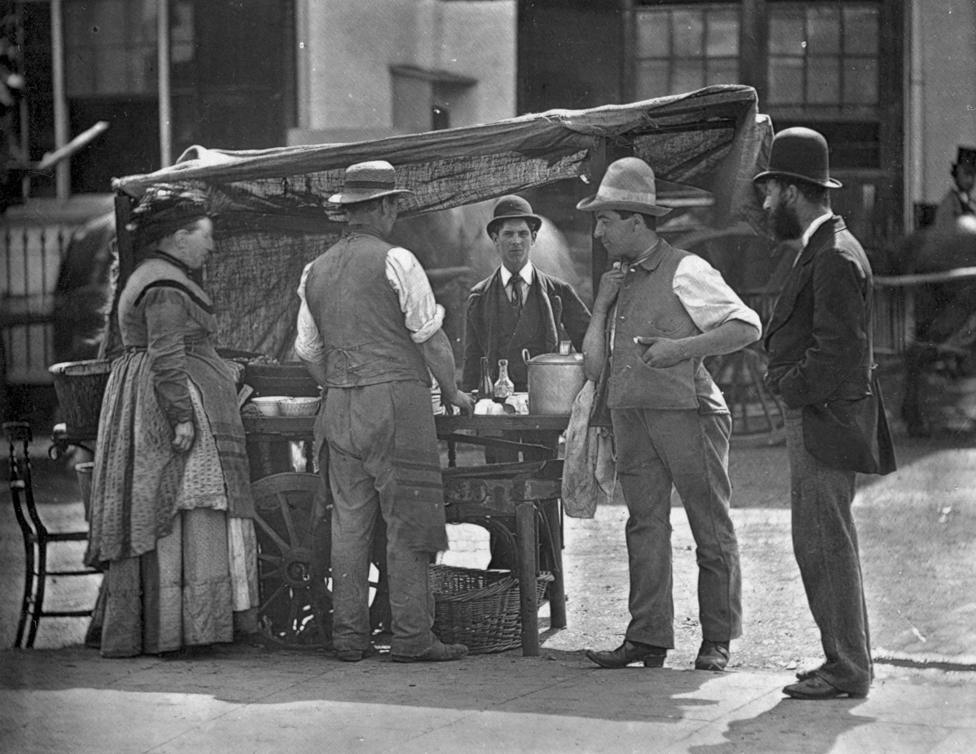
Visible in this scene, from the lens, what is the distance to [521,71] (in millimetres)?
14258

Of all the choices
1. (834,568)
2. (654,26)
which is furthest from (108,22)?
(834,568)

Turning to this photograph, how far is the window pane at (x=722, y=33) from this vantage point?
14500 mm

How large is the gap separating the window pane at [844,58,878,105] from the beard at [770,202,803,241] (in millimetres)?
9362

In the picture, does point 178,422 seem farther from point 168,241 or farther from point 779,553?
point 779,553

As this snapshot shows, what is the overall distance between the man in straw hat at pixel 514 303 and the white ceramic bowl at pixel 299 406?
1.35 metres

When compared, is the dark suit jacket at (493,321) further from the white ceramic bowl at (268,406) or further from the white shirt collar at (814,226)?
the white shirt collar at (814,226)

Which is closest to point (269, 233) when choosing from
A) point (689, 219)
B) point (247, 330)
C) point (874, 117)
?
point (247, 330)

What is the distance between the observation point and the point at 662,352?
5.81m

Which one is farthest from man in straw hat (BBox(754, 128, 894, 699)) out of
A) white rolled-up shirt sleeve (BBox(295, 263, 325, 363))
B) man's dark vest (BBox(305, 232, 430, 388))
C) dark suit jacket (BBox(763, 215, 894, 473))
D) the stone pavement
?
white rolled-up shirt sleeve (BBox(295, 263, 325, 363))

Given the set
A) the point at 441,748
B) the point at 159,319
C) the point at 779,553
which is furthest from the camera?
the point at 779,553

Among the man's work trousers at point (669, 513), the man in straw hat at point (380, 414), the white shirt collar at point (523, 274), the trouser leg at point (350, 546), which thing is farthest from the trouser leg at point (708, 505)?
the white shirt collar at point (523, 274)

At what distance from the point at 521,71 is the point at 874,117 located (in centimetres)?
334

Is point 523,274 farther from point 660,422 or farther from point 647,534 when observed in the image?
point 647,534

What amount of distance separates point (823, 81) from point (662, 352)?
9.43m
